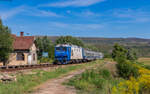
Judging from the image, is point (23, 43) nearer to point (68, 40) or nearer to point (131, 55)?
point (131, 55)

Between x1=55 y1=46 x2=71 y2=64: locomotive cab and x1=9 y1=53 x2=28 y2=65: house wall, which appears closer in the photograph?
x1=55 y1=46 x2=71 y2=64: locomotive cab

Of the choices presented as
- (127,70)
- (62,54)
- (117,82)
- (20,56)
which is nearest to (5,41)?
(62,54)

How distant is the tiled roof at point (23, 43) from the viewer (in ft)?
130

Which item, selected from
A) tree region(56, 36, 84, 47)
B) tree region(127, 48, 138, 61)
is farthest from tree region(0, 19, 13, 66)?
tree region(56, 36, 84, 47)

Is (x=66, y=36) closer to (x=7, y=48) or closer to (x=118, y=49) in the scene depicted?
(x=118, y=49)

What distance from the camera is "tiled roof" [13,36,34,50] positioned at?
39.5 meters

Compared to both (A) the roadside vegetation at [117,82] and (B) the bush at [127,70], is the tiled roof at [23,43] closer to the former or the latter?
(A) the roadside vegetation at [117,82]

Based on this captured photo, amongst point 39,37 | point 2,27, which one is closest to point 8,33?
point 2,27

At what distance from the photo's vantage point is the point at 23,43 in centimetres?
4056

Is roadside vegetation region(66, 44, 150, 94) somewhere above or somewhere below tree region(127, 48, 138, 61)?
above

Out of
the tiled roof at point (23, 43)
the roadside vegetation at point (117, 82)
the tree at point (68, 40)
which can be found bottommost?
the roadside vegetation at point (117, 82)

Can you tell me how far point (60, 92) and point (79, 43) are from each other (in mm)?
78405

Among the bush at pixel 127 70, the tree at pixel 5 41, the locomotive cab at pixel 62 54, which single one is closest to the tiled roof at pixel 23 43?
the locomotive cab at pixel 62 54

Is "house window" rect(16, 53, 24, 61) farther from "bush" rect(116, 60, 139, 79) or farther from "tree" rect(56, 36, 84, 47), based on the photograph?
"tree" rect(56, 36, 84, 47)
